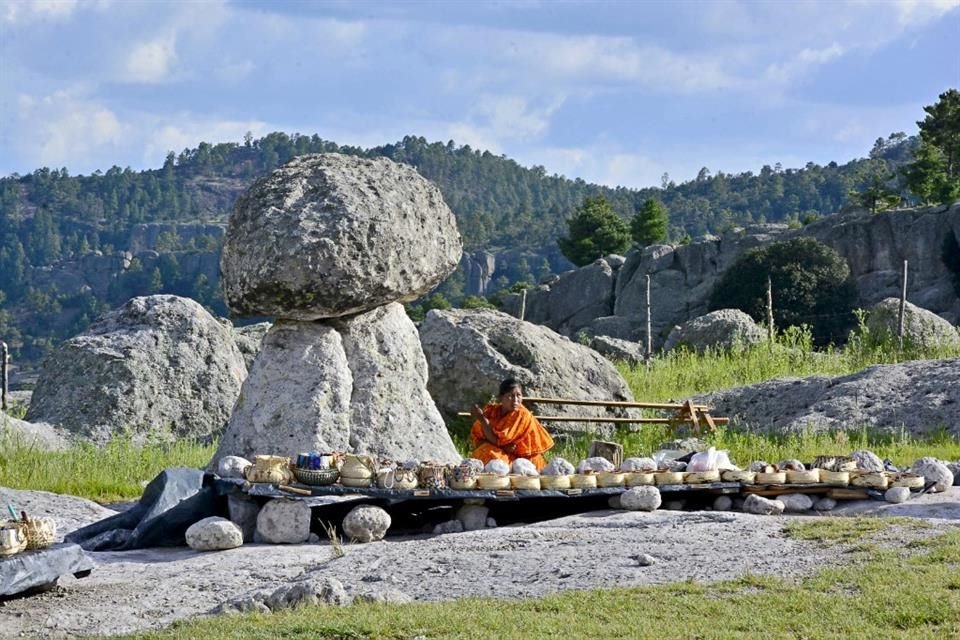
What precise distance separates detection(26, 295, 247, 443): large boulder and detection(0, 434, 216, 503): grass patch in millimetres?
1293

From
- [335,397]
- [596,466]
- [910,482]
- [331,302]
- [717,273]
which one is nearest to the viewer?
[910,482]

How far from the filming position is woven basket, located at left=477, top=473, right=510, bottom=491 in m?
10.7

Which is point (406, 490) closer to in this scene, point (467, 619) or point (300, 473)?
point (300, 473)

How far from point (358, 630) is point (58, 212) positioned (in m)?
191

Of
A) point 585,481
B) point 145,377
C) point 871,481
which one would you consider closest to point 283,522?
point 585,481

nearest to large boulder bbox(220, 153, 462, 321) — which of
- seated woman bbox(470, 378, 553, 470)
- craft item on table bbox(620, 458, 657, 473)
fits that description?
seated woman bbox(470, 378, 553, 470)

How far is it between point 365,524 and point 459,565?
5.53ft

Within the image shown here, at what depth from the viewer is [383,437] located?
12.6m

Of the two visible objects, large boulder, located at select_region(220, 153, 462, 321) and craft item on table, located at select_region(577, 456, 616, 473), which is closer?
craft item on table, located at select_region(577, 456, 616, 473)

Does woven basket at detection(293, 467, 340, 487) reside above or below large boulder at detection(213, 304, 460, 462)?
below

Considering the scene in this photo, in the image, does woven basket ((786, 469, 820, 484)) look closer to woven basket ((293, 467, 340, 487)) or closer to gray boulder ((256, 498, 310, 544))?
woven basket ((293, 467, 340, 487))

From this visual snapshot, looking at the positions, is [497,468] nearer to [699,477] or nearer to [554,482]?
[554,482]

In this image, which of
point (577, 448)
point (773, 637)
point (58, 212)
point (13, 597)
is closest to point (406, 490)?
point (13, 597)

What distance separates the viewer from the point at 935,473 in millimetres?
11398
